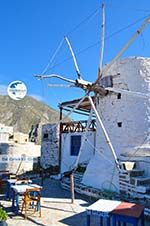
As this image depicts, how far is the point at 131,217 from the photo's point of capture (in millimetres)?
7363

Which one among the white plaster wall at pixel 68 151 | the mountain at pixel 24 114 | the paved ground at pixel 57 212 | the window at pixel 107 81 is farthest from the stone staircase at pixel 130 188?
the mountain at pixel 24 114

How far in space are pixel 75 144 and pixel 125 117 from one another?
574 centimetres

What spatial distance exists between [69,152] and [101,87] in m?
6.52

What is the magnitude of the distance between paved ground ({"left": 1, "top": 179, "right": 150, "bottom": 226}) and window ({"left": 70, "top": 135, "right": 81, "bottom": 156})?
5.19 metres

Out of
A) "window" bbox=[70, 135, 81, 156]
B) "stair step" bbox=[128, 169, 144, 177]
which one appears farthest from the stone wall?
"stair step" bbox=[128, 169, 144, 177]

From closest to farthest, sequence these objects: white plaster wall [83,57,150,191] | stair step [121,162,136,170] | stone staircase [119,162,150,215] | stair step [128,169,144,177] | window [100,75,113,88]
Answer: stone staircase [119,162,150,215] < stair step [128,169,144,177] < stair step [121,162,136,170] < white plaster wall [83,57,150,191] < window [100,75,113,88]

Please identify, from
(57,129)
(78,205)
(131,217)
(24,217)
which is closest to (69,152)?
(57,129)

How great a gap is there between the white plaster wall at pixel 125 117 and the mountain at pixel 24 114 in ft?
263

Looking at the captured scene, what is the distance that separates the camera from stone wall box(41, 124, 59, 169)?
24.7 m

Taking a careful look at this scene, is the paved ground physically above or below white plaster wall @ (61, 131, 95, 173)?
below

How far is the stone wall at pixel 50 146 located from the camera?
24.7 m

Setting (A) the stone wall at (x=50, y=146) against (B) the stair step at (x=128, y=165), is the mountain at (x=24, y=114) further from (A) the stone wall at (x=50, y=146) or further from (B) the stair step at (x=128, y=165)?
(B) the stair step at (x=128, y=165)

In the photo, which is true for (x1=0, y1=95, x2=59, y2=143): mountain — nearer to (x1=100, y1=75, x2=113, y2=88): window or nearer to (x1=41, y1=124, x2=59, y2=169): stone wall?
(x1=41, y1=124, x2=59, y2=169): stone wall

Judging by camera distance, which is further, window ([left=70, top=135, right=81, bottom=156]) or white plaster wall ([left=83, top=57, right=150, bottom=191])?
window ([left=70, top=135, right=81, bottom=156])
